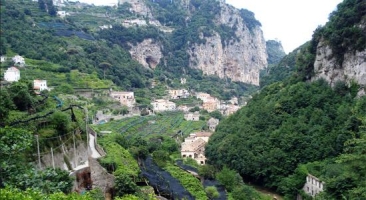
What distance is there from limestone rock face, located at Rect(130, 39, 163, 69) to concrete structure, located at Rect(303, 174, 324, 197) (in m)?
74.1

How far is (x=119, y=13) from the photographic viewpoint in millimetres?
114750

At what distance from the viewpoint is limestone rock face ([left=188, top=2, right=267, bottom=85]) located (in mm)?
117312

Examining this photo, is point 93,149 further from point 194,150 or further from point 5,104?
point 194,150

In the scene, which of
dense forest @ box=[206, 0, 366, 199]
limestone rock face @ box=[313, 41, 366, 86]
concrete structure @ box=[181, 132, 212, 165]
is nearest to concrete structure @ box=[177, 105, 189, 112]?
concrete structure @ box=[181, 132, 212, 165]

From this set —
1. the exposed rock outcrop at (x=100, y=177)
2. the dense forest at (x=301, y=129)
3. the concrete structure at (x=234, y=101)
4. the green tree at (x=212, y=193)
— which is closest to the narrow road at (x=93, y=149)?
the exposed rock outcrop at (x=100, y=177)

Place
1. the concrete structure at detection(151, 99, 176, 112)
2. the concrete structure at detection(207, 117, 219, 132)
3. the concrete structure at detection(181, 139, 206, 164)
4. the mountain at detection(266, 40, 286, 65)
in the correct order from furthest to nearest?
the mountain at detection(266, 40, 286, 65)
the concrete structure at detection(151, 99, 176, 112)
the concrete structure at detection(207, 117, 219, 132)
the concrete structure at detection(181, 139, 206, 164)

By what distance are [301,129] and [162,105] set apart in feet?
132

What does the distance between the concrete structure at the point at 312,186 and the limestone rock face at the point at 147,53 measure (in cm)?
7411

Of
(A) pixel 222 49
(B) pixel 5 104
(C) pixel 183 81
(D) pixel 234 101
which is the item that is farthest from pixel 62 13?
(B) pixel 5 104

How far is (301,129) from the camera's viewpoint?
110ft

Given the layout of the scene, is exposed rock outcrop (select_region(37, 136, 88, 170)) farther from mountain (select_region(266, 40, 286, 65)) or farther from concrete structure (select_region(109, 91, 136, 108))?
mountain (select_region(266, 40, 286, 65))

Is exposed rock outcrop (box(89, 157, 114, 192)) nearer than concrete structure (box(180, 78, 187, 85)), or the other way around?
exposed rock outcrop (box(89, 157, 114, 192))

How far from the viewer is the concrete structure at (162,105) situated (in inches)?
2766

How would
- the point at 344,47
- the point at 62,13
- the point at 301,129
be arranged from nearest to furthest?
1. the point at 301,129
2. the point at 344,47
3. the point at 62,13
